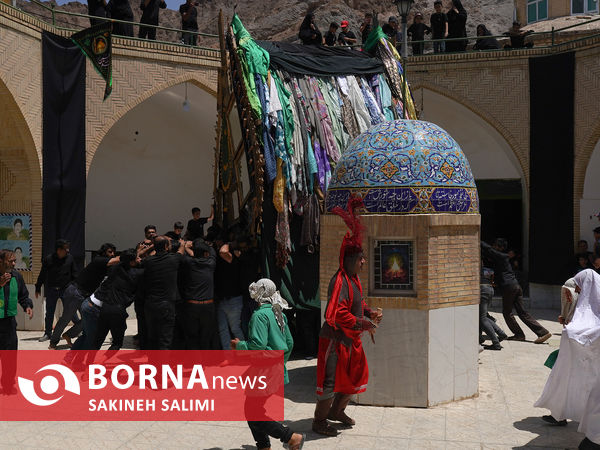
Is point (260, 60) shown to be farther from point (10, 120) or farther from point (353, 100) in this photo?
point (10, 120)

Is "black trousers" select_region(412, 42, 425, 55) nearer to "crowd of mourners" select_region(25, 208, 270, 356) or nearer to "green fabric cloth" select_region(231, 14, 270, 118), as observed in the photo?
"green fabric cloth" select_region(231, 14, 270, 118)

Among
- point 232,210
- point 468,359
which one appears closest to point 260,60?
point 232,210

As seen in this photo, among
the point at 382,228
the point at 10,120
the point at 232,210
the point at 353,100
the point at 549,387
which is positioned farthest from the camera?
the point at 10,120

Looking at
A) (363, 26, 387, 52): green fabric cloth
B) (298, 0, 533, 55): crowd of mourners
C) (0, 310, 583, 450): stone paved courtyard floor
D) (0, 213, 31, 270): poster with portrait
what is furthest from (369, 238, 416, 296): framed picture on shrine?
(298, 0, 533, 55): crowd of mourners

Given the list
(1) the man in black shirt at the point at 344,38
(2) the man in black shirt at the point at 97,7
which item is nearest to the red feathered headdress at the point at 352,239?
(2) the man in black shirt at the point at 97,7

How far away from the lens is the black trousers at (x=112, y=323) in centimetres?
735

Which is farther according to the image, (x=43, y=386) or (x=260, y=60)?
(x=260, y=60)

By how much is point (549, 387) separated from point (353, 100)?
193 inches

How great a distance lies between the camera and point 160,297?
287 inches

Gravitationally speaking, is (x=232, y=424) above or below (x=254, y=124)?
below

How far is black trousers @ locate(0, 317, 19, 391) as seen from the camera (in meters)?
6.70

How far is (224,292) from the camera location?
8.16 meters

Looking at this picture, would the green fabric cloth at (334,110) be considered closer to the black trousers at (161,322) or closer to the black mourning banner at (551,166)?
the black trousers at (161,322)

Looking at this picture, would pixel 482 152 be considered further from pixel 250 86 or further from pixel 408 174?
pixel 408 174
